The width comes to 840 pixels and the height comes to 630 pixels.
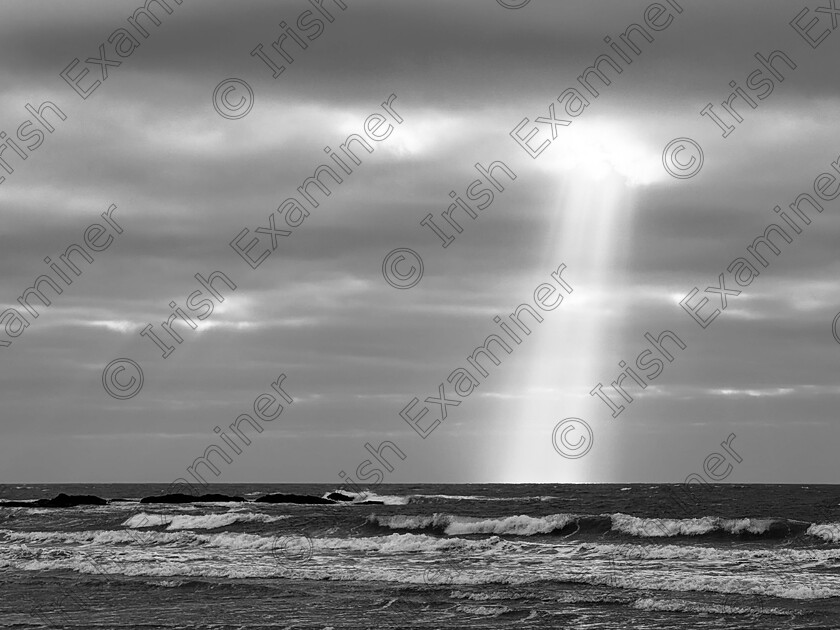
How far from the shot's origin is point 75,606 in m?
24.4

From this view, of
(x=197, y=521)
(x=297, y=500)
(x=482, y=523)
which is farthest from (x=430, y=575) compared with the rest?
(x=297, y=500)

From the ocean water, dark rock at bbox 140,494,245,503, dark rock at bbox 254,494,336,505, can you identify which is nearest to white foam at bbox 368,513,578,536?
the ocean water

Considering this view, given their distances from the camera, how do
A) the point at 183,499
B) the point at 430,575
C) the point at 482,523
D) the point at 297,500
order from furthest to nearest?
the point at 183,499 < the point at 297,500 < the point at 482,523 < the point at 430,575

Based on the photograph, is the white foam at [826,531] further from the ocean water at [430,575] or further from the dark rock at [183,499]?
the dark rock at [183,499]

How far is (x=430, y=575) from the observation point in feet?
98.4

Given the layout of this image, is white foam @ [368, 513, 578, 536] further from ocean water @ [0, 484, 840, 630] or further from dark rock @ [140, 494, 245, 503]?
dark rock @ [140, 494, 245, 503]

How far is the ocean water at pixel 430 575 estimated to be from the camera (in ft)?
74.1

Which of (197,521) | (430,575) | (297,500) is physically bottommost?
(297,500)

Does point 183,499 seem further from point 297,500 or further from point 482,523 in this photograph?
point 482,523

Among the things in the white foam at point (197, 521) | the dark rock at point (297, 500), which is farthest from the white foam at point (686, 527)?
the dark rock at point (297, 500)

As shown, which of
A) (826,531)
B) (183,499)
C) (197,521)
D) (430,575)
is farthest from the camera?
(183,499)

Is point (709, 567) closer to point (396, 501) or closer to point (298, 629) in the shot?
point (298, 629)

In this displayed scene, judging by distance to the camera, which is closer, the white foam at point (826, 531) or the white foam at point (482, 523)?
the white foam at point (826, 531)

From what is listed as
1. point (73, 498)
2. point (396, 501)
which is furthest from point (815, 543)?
point (73, 498)
